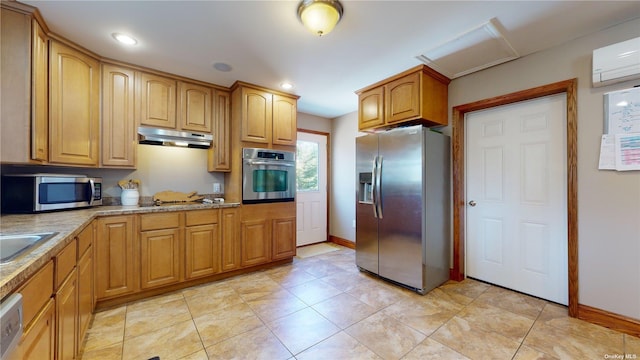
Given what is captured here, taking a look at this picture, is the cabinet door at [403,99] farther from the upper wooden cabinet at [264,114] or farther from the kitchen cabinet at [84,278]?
the kitchen cabinet at [84,278]

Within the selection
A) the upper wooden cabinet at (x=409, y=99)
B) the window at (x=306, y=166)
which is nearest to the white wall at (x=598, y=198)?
the upper wooden cabinet at (x=409, y=99)

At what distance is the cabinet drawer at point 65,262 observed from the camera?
1215mm

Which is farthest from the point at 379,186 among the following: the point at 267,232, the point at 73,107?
the point at 73,107

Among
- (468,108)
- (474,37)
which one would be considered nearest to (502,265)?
(468,108)

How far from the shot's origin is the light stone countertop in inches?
32.2

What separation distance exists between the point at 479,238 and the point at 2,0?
178 inches

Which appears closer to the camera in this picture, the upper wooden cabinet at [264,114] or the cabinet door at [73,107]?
the cabinet door at [73,107]

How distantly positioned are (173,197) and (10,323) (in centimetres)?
241

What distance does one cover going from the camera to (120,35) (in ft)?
6.84

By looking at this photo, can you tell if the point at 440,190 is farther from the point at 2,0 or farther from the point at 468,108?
the point at 2,0

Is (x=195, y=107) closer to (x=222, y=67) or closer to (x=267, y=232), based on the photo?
(x=222, y=67)

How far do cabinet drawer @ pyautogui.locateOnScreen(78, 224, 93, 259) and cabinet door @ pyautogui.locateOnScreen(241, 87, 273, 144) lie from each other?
1.67 metres

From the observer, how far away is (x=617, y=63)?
1.89 m

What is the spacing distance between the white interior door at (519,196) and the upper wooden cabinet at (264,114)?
2226mm
